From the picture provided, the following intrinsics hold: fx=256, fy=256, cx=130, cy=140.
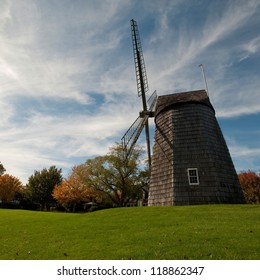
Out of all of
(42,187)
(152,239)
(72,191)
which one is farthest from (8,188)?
(152,239)

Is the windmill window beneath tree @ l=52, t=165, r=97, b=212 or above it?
beneath

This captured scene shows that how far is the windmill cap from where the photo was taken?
72.5 feet

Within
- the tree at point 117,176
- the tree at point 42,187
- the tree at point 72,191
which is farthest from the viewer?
the tree at point 42,187

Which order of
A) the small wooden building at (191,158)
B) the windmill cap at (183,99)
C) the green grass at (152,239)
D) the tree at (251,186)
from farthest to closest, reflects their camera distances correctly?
the tree at (251,186), the windmill cap at (183,99), the small wooden building at (191,158), the green grass at (152,239)

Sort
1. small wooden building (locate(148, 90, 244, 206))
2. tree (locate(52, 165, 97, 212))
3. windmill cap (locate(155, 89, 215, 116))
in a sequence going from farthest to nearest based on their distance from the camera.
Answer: tree (locate(52, 165, 97, 212)) < windmill cap (locate(155, 89, 215, 116)) < small wooden building (locate(148, 90, 244, 206))

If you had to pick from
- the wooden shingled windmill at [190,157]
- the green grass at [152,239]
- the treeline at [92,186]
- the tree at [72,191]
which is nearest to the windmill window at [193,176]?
the wooden shingled windmill at [190,157]

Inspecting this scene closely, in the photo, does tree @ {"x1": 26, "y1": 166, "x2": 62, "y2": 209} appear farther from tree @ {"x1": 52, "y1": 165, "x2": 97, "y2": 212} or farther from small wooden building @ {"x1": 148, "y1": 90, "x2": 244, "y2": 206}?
small wooden building @ {"x1": 148, "y1": 90, "x2": 244, "y2": 206}

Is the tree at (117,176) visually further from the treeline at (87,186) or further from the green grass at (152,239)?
the green grass at (152,239)

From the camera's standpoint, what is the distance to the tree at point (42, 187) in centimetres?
5803

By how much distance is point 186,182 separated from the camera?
1892 cm

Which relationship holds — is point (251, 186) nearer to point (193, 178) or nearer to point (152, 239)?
point (193, 178)

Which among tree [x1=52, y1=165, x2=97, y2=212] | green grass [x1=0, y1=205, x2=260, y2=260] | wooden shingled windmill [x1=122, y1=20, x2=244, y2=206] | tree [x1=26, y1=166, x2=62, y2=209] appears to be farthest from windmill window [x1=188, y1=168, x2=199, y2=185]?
tree [x1=26, y1=166, x2=62, y2=209]
